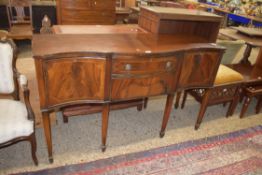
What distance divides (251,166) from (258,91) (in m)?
0.90

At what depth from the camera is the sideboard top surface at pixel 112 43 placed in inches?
56.5

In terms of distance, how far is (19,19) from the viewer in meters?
3.93

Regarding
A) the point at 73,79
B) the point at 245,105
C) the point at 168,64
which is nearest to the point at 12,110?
the point at 73,79

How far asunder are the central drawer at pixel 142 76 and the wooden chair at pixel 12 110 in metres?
0.62

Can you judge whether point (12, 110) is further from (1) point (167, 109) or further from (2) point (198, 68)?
(2) point (198, 68)

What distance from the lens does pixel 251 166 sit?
2.00 meters

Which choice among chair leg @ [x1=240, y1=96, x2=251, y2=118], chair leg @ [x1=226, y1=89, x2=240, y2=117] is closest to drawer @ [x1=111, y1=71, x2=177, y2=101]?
chair leg @ [x1=226, y1=89, x2=240, y2=117]

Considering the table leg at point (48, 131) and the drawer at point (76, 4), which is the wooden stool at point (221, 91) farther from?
the drawer at point (76, 4)

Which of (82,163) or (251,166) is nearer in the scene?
(82,163)

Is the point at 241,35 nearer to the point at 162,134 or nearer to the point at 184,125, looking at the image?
the point at 184,125

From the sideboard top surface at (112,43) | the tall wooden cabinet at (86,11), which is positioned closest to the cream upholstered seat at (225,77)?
the sideboard top surface at (112,43)

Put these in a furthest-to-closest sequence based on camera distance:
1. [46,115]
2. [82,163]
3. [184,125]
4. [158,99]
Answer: [158,99], [184,125], [82,163], [46,115]

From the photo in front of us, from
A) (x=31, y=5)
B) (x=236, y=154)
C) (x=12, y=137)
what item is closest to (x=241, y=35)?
(x=236, y=154)

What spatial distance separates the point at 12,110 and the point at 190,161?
60.4 inches
